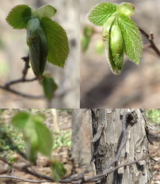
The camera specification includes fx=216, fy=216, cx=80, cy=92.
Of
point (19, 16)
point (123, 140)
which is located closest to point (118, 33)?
point (19, 16)

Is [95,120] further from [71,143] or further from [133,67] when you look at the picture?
[133,67]

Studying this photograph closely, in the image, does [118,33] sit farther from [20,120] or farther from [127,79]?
[127,79]

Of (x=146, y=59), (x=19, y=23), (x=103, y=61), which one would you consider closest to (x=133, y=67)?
(x=146, y=59)

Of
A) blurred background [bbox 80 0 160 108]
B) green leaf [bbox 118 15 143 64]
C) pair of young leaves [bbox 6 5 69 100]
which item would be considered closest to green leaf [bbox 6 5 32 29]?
pair of young leaves [bbox 6 5 69 100]

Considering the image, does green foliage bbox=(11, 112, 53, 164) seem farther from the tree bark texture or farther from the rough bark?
the rough bark

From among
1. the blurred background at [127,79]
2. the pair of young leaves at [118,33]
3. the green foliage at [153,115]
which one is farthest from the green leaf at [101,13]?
the blurred background at [127,79]

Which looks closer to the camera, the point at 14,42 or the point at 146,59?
the point at 146,59

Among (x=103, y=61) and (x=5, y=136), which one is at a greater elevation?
(x=103, y=61)
